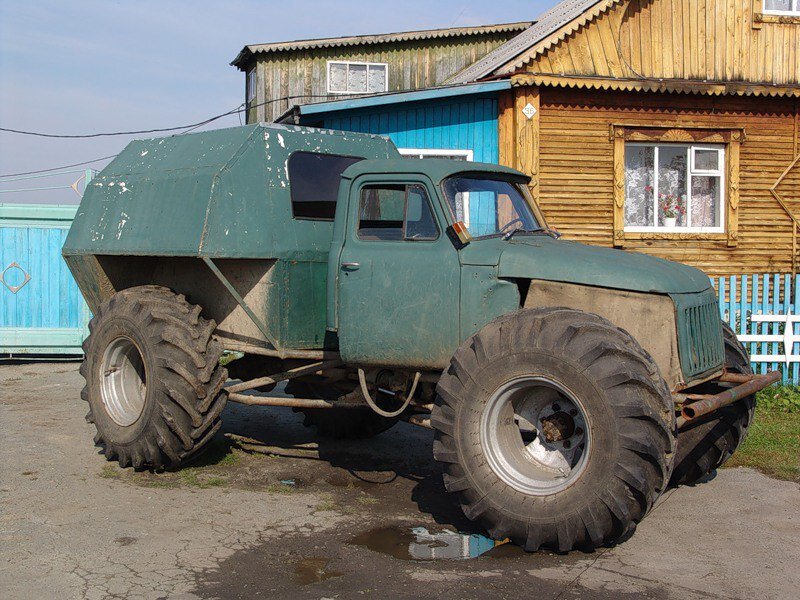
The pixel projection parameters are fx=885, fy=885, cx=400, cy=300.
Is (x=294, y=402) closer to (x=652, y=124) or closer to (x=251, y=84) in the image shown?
(x=652, y=124)

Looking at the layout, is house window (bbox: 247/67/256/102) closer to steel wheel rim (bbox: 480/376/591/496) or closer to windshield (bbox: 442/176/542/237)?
windshield (bbox: 442/176/542/237)

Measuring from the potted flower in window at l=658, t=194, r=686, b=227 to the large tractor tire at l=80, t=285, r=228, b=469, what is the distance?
33.2ft

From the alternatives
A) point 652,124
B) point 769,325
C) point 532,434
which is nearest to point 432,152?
point 652,124

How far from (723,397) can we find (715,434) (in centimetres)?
117

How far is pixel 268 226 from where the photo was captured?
6.91m

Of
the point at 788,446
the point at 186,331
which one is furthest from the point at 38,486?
the point at 788,446

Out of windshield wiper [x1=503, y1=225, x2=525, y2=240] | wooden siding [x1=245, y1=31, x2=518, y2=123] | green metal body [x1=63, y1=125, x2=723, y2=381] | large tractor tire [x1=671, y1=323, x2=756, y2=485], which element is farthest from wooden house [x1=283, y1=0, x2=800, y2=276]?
wooden siding [x1=245, y1=31, x2=518, y2=123]

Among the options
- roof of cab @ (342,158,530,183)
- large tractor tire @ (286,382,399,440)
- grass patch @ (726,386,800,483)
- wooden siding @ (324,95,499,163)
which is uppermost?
wooden siding @ (324,95,499,163)

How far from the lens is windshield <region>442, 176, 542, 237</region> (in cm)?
620

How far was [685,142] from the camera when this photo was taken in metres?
14.9

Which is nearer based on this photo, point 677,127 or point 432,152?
point 432,152

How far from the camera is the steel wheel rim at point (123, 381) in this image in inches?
295

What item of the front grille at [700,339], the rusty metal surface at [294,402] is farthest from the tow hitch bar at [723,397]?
the rusty metal surface at [294,402]

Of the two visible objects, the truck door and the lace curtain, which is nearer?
the truck door
